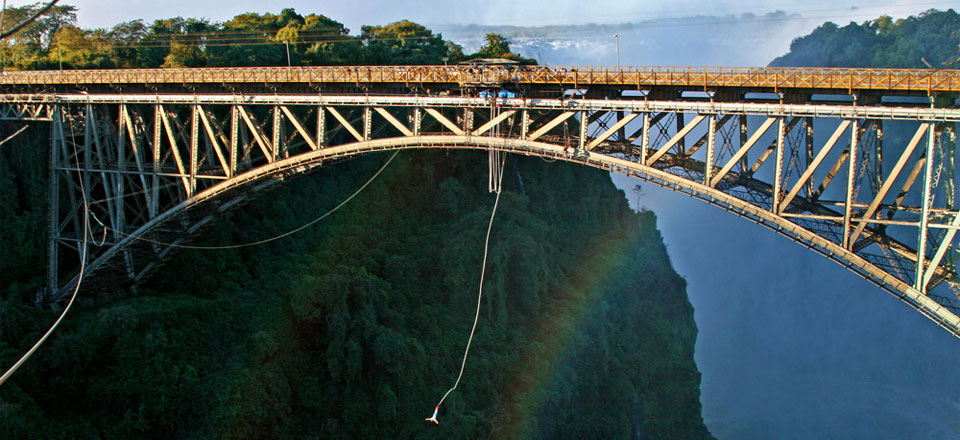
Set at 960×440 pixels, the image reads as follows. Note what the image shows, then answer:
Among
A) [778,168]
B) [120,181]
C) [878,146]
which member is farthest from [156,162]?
[878,146]

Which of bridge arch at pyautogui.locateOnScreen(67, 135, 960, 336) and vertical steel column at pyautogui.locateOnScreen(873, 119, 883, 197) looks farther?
vertical steel column at pyautogui.locateOnScreen(873, 119, 883, 197)

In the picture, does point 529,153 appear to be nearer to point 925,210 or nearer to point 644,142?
point 644,142

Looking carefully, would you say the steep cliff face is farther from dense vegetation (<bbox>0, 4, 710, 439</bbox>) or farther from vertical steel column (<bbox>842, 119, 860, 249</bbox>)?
vertical steel column (<bbox>842, 119, 860, 249</bbox>)

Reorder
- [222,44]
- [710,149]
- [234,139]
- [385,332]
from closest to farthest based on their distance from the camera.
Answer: [710,149], [234,139], [385,332], [222,44]

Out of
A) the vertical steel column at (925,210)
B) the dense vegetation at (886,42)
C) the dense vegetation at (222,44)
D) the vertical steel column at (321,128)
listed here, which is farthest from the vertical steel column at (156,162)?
the dense vegetation at (886,42)

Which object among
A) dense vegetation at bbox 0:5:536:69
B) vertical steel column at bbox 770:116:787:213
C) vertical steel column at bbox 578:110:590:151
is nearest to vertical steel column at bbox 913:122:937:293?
vertical steel column at bbox 770:116:787:213

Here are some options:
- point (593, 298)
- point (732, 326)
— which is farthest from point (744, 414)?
point (593, 298)

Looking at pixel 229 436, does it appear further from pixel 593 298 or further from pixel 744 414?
pixel 744 414
